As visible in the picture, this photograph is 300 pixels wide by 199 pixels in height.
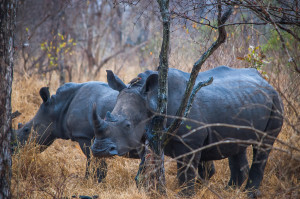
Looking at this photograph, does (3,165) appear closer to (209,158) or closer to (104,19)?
(209,158)

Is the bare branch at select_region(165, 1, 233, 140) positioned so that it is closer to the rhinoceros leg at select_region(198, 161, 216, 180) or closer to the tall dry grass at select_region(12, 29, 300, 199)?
the tall dry grass at select_region(12, 29, 300, 199)

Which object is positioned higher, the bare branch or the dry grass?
the bare branch

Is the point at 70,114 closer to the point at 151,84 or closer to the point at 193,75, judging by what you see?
the point at 151,84

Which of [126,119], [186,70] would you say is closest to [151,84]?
[126,119]

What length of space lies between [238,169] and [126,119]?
197 centimetres

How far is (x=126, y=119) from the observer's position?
12.6 ft

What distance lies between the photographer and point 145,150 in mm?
4047

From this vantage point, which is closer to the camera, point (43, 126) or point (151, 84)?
point (151, 84)

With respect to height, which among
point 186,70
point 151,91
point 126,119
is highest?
point 186,70

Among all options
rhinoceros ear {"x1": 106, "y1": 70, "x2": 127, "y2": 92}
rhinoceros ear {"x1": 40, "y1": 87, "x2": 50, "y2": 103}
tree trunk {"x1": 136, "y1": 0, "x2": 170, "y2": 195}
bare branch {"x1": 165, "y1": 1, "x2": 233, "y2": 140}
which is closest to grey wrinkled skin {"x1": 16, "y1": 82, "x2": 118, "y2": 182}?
rhinoceros ear {"x1": 40, "y1": 87, "x2": 50, "y2": 103}

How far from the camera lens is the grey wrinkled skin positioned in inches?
195

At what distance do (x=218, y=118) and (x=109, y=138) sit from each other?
4.40 feet

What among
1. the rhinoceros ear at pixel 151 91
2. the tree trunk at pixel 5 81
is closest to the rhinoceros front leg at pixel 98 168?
the rhinoceros ear at pixel 151 91

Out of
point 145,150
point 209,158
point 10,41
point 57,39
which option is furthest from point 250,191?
point 57,39
